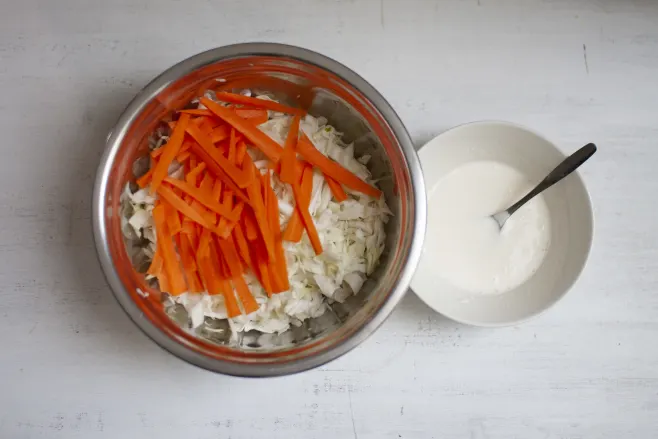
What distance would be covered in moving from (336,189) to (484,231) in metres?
0.37

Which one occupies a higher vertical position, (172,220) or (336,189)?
(172,220)

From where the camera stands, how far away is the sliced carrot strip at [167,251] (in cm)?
109

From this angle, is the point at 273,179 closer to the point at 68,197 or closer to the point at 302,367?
the point at 302,367

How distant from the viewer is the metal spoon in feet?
3.95

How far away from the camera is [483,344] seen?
4.33ft

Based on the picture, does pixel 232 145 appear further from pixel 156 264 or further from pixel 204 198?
pixel 156 264

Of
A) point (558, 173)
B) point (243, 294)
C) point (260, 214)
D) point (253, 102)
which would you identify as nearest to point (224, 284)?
point (243, 294)

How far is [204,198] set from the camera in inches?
43.3

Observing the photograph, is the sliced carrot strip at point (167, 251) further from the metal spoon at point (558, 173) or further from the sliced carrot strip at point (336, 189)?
the metal spoon at point (558, 173)

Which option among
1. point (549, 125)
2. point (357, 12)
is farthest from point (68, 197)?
point (549, 125)

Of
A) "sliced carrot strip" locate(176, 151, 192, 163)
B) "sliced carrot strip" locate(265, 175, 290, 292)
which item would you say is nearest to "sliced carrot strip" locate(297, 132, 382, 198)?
"sliced carrot strip" locate(265, 175, 290, 292)

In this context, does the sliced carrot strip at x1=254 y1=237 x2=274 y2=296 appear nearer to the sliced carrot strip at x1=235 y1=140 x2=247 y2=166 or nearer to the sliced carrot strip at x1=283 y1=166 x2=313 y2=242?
the sliced carrot strip at x1=283 y1=166 x2=313 y2=242

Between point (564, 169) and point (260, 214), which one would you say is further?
point (564, 169)

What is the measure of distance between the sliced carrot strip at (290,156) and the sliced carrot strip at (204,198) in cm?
12
